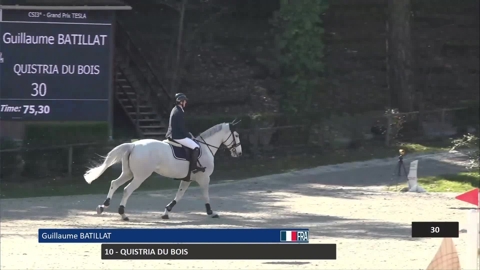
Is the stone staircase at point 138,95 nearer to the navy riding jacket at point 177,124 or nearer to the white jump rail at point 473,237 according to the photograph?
the navy riding jacket at point 177,124

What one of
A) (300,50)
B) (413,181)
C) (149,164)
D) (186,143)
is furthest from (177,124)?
(300,50)

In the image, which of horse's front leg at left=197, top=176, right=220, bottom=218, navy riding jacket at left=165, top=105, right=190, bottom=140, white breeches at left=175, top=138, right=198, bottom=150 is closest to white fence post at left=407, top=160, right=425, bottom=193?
horse's front leg at left=197, top=176, right=220, bottom=218

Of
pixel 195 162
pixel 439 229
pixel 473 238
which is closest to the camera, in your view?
pixel 473 238

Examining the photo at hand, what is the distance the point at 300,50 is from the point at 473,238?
19.7 meters

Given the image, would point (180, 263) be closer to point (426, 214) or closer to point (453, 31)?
point (426, 214)

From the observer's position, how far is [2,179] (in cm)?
2261

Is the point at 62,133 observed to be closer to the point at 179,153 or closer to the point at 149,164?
the point at 149,164

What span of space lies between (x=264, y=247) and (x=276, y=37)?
19.3 m

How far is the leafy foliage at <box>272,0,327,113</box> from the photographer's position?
28.2m

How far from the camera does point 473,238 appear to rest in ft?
29.6

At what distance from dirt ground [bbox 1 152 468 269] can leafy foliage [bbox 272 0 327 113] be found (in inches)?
182

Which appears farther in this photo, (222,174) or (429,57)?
(429,57)

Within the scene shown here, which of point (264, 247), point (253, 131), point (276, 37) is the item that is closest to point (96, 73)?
point (253, 131)

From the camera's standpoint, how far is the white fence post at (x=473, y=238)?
896cm
